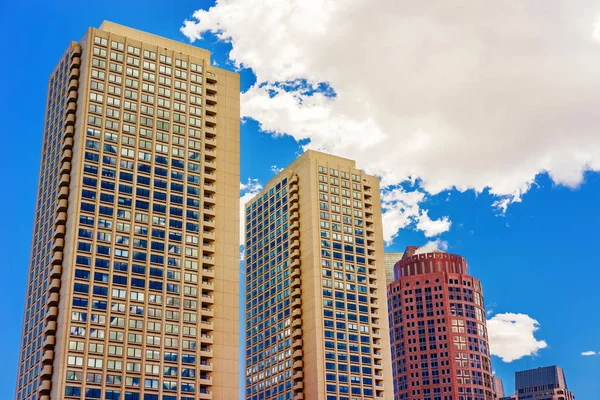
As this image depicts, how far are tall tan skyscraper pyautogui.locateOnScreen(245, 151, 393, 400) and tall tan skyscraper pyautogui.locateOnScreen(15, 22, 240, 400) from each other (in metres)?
47.1

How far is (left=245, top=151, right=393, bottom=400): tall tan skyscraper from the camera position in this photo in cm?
17762

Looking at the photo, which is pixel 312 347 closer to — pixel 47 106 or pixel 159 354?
pixel 159 354

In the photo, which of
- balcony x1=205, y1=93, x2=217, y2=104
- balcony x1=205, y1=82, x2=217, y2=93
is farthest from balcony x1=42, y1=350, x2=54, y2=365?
balcony x1=205, y1=82, x2=217, y2=93

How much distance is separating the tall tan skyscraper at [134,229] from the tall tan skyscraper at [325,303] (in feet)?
155

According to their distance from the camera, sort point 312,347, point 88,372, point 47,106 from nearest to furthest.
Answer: point 88,372
point 47,106
point 312,347

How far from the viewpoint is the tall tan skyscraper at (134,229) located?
122m

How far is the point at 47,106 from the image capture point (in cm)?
15362

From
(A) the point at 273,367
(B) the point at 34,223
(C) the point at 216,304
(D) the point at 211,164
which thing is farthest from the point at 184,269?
(A) the point at 273,367

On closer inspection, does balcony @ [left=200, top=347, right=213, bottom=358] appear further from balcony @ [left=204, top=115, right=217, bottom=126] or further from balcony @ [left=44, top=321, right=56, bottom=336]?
balcony @ [left=204, top=115, right=217, bottom=126]

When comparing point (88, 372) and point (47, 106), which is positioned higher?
point (47, 106)

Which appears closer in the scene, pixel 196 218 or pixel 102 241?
pixel 102 241

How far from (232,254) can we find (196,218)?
9065 millimetres

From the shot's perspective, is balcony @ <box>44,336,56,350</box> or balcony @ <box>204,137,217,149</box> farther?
balcony @ <box>204,137,217,149</box>

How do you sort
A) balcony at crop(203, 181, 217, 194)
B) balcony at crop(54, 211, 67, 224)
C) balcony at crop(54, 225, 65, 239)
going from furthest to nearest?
balcony at crop(203, 181, 217, 194) < balcony at crop(54, 211, 67, 224) < balcony at crop(54, 225, 65, 239)
